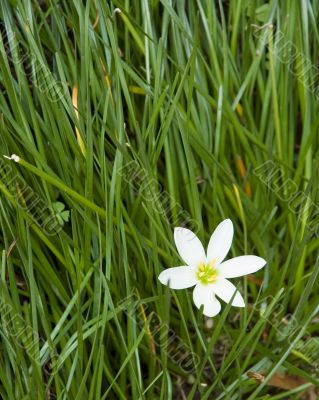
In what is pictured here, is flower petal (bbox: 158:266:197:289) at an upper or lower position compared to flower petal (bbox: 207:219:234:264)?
lower

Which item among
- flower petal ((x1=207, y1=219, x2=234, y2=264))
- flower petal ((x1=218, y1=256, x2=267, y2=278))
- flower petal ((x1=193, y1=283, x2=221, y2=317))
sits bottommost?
flower petal ((x1=193, y1=283, x2=221, y2=317))

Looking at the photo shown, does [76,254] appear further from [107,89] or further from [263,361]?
[263,361]

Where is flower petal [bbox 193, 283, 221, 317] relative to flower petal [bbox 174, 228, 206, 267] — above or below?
below

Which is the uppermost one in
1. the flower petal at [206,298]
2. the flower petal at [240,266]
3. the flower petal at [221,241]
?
the flower petal at [221,241]

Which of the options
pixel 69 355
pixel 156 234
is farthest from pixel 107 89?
pixel 69 355
